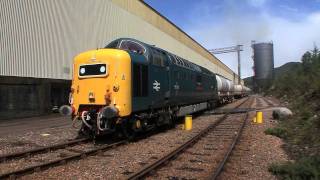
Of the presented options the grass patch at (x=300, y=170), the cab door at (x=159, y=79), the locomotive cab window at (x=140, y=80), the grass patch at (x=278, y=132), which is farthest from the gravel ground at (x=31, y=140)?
the grass patch at (x=278, y=132)

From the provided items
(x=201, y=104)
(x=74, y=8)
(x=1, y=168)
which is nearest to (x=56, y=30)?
(x=74, y=8)

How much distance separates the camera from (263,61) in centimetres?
13625

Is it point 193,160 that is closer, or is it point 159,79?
point 193,160

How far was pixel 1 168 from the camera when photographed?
9398mm

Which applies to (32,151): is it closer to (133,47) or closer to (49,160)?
(49,160)

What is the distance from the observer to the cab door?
15625mm

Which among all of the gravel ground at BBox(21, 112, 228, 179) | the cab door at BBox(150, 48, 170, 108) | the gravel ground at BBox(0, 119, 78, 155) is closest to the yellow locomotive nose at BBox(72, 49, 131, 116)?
the gravel ground at BBox(21, 112, 228, 179)

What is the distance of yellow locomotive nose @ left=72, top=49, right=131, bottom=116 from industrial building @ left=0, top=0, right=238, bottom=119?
12.4m

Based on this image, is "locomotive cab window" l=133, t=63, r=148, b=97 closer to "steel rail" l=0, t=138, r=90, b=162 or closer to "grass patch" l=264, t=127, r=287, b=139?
"steel rail" l=0, t=138, r=90, b=162

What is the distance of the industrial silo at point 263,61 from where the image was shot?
13625 centimetres

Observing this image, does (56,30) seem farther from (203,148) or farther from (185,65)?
(203,148)

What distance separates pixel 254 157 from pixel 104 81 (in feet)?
17.0

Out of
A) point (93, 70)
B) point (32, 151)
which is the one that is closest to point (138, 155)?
point (32, 151)

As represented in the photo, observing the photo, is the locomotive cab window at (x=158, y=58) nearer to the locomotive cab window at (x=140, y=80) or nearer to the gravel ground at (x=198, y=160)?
the locomotive cab window at (x=140, y=80)
